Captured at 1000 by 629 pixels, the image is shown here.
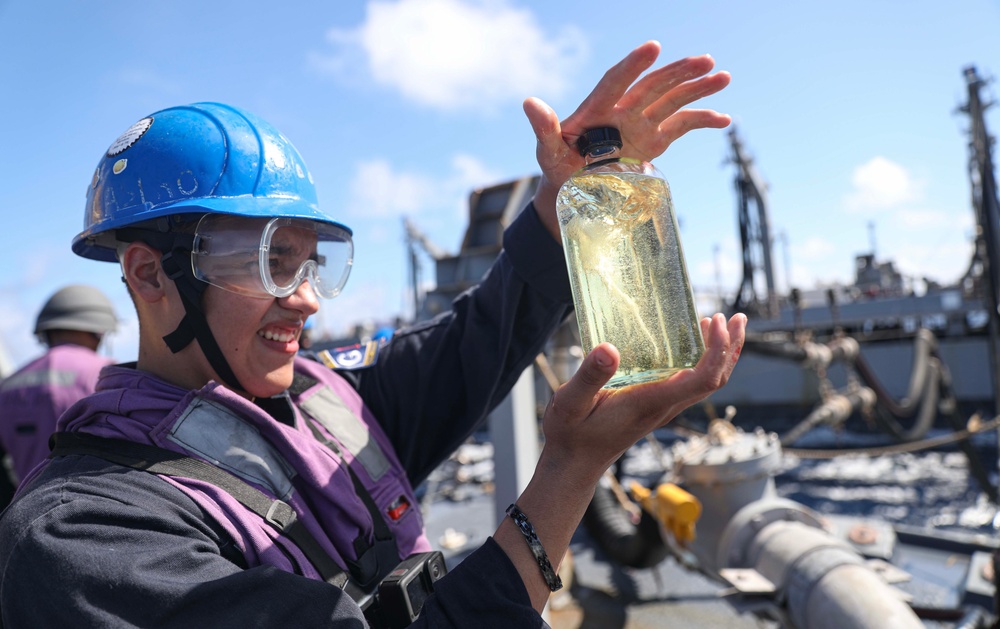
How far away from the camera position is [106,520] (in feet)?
3.42

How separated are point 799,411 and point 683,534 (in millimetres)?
27635

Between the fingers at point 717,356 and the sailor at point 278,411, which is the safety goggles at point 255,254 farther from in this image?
the fingers at point 717,356

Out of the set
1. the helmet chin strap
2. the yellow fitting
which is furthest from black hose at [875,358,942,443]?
the helmet chin strap

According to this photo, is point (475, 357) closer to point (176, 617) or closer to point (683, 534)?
point (176, 617)

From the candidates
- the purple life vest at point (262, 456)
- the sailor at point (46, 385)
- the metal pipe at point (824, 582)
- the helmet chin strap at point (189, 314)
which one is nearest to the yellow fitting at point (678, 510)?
the metal pipe at point (824, 582)

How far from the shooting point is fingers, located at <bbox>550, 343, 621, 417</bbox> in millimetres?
969

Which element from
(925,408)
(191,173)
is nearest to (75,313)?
(191,173)

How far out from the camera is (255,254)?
4.82 ft

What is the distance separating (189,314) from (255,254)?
0.67 ft

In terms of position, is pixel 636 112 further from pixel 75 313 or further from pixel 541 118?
pixel 75 313

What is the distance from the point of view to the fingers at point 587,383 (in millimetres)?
969

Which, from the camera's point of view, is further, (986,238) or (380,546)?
(986,238)

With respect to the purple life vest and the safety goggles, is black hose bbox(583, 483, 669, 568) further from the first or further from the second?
the safety goggles

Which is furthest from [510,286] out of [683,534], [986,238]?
[986,238]
